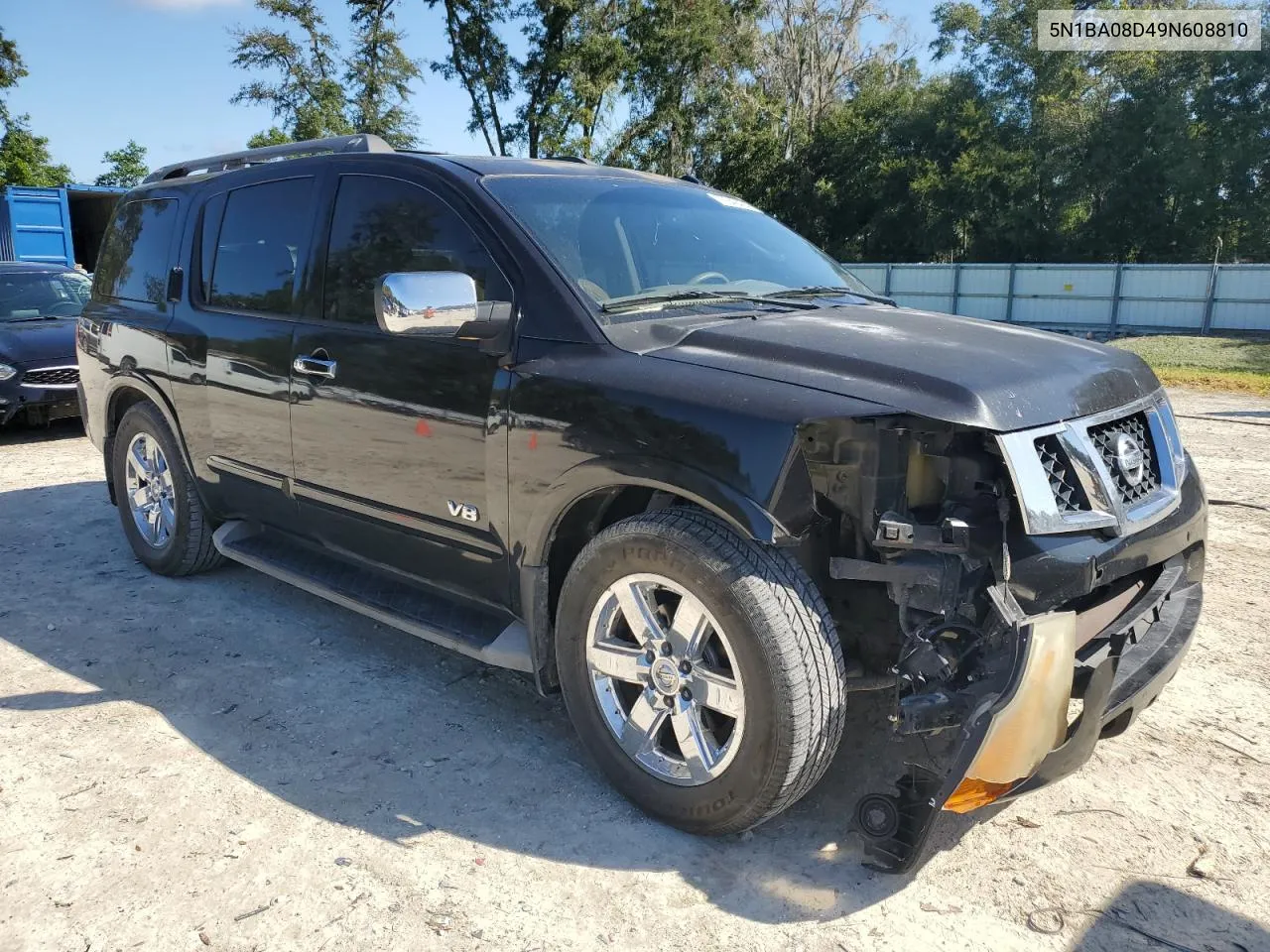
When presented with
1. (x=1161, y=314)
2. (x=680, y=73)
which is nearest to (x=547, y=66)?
(x=680, y=73)

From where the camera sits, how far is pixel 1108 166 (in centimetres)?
3469

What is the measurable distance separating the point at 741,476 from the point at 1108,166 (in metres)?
38.1

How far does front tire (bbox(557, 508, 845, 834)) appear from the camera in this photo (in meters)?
2.49

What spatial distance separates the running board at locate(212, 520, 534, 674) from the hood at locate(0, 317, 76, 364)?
18.6 ft

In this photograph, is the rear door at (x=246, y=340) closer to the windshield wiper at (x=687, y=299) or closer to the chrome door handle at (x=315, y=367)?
the chrome door handle at (x=315, y=367)

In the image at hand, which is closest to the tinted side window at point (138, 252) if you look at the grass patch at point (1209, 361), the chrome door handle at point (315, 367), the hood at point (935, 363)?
the chrome door handle at point (315, 367)

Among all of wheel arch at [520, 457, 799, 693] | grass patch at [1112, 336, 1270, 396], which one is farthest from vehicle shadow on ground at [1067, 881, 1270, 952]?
grass patch at [1112, 336, 1270, 396]

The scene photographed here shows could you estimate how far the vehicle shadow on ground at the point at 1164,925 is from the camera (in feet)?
7.67

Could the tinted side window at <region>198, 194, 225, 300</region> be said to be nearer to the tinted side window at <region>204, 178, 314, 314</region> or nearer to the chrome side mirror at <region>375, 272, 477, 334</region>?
the tinted side window at <region>204, 178, 314, 314</region>

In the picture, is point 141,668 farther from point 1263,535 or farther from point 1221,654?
point 1263,535

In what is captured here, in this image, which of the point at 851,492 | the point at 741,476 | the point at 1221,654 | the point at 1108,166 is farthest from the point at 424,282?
the point at 1108,166

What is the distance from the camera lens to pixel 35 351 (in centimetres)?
888

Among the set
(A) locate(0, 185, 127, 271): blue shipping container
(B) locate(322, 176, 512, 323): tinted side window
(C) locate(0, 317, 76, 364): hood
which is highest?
(A) locate(0, 185, 127, 271): blue shipping container

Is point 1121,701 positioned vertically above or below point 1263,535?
above
